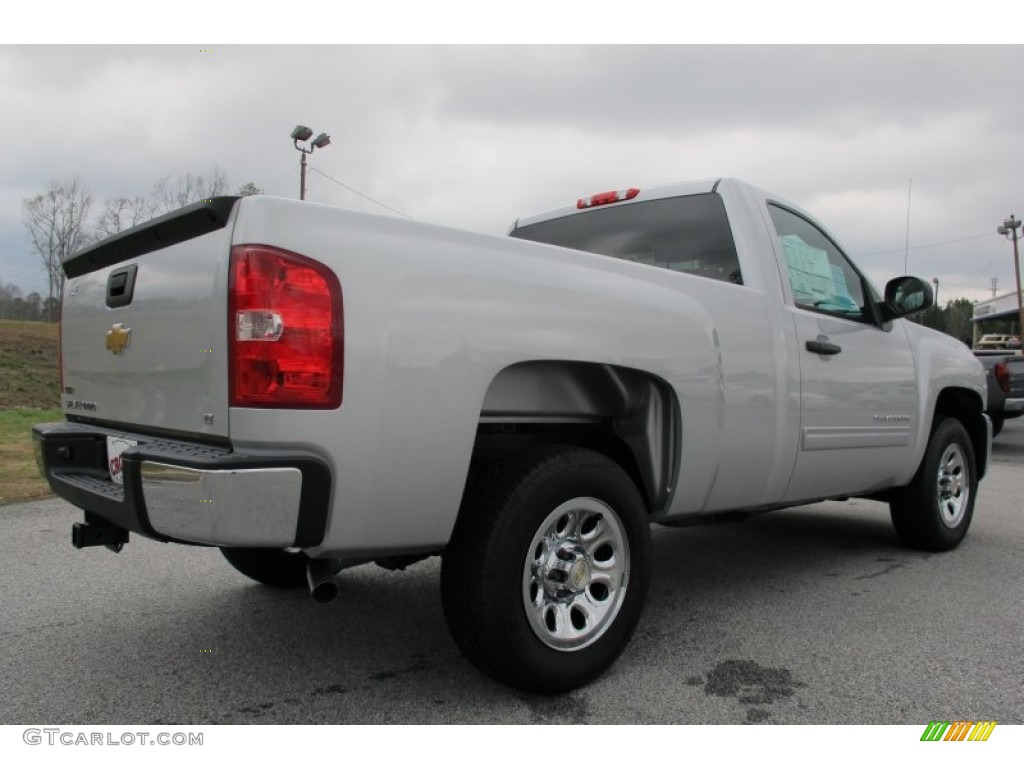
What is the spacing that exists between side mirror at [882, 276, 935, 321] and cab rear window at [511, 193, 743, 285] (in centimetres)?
128

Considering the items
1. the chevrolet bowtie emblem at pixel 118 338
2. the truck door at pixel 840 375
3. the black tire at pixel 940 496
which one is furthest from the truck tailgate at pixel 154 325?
the black tire at pixel 940 496

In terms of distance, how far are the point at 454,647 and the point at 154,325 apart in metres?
1.66

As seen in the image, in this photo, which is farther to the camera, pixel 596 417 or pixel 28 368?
pixel 28 368

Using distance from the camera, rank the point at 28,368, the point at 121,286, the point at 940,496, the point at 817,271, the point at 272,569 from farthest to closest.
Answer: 1. the point at 28,368
2. the point at 940,496
3. the point at 817,271
4. the point at 272,569
5. the point at 121,286

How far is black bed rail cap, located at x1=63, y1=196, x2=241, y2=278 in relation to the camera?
2.27m

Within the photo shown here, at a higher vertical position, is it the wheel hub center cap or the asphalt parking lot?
the wheel hub center cap

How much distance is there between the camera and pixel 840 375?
154 inches

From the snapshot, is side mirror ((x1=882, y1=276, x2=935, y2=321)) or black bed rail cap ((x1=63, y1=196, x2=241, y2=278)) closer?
black bed rail cap ((x1=63, y1=196, x2=241, y2=278))

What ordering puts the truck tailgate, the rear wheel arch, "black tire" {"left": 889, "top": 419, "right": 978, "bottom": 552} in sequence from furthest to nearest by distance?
"black tire" {"left": 889, "top": 419, "right": 978, "bottom": 552} → the rear wheel arch → the truck tailgate

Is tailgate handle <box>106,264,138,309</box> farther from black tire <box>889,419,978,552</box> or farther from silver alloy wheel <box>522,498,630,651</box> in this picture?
black tire <box>889,419,978,552</box>

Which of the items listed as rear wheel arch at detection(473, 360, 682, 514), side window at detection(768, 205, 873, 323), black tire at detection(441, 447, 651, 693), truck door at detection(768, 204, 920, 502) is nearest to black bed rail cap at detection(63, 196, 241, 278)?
rear wheel arch at detection(473, 360, 682, 514)

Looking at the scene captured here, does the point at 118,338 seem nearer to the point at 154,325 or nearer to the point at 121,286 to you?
the point at 121,286

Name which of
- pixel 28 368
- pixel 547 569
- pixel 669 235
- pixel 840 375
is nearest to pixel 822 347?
pixel 840 375
